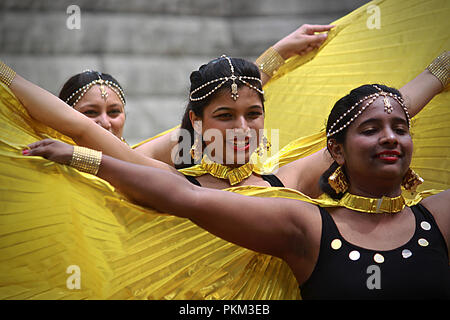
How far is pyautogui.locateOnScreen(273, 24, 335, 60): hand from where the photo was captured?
2.82m

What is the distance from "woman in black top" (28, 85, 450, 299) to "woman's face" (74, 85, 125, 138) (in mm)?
795

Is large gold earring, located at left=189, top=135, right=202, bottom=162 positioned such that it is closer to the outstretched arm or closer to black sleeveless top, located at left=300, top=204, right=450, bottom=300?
the outstretched arm

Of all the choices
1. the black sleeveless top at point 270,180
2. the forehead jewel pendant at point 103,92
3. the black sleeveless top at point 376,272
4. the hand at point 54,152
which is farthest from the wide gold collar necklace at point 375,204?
the forehead jewel pendant at point 103,92

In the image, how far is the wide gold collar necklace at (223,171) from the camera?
7.01 ft

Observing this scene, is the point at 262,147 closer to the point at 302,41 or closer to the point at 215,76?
the point at 215,76

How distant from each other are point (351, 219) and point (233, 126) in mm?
579

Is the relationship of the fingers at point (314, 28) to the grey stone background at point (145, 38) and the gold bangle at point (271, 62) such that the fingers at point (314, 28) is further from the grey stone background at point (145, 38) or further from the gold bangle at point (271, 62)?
the grey stone background at point (145, 38)

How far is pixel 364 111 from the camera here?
5.81ft

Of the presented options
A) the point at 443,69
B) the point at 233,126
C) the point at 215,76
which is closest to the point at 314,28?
the point at 443,69

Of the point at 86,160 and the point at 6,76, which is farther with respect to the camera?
the point at 6,76

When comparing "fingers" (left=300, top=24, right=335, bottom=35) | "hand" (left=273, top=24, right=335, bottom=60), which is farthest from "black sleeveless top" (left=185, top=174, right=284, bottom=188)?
"fingers" (left=300, top=24, right=335, bottom=35)

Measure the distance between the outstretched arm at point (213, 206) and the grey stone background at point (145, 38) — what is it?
13.3 ft

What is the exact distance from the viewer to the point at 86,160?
161 cm
